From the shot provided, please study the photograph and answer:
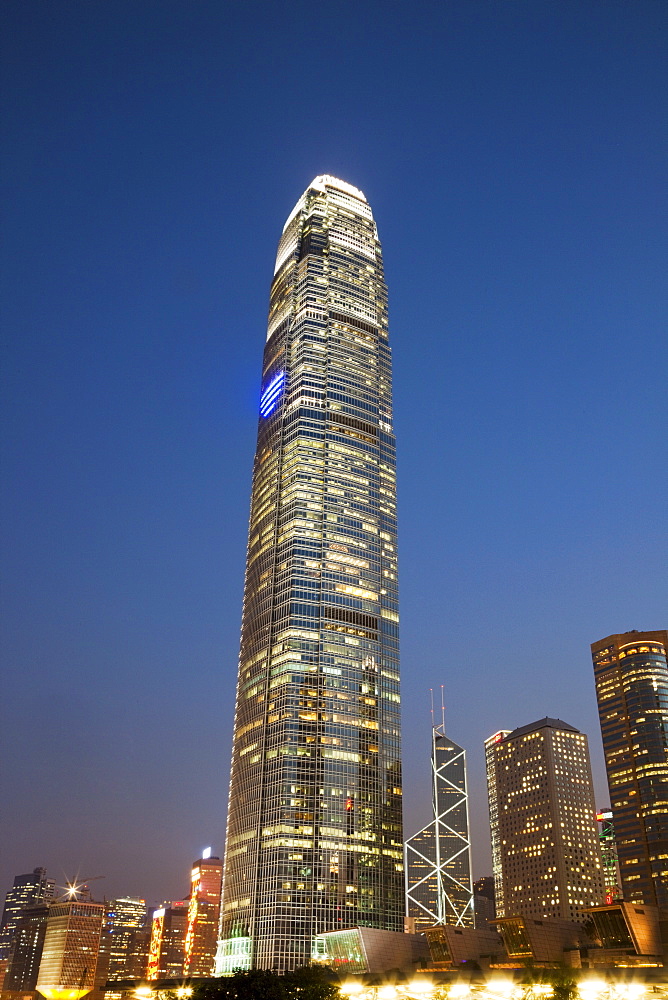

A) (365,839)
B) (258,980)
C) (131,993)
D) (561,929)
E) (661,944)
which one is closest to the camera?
(258,980)

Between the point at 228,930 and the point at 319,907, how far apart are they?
2342 centimetres

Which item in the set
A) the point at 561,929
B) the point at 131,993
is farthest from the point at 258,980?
the point at 131,993

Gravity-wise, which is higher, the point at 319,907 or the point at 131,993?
the point at 319,907

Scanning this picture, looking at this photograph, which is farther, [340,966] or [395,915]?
Answer: [395,915]

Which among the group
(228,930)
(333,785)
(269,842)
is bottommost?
(228,930)

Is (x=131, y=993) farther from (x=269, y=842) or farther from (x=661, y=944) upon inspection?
(x=661, y=944)

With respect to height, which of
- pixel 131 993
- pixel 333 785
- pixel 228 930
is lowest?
pixel 131 993

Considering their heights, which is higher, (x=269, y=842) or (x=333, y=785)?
(x=333, y=785)

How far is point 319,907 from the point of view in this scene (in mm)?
181250

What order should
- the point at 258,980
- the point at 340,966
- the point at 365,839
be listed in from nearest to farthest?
the point at 258,980 → the point at 340,966 → the point at 365,839

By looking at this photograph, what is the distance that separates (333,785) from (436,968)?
49627mm

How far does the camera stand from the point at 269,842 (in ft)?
618

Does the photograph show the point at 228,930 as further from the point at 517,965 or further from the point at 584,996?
the point at 584,996

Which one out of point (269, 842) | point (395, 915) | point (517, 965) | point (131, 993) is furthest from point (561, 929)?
point (131, 993)
